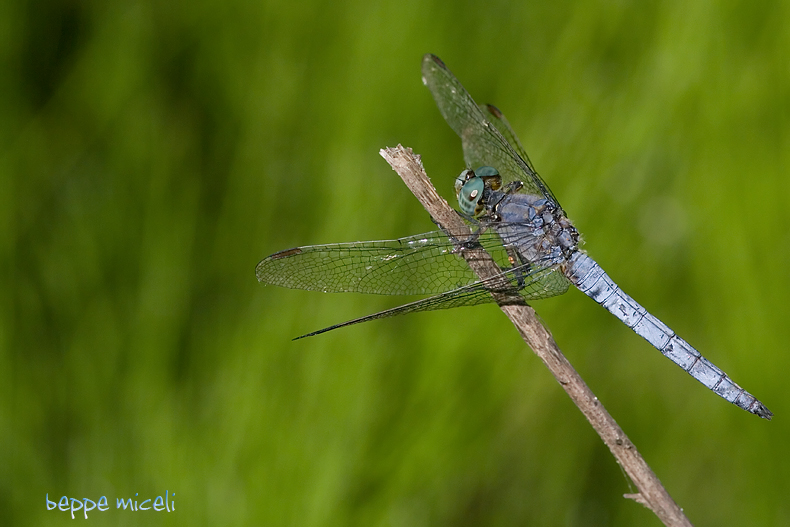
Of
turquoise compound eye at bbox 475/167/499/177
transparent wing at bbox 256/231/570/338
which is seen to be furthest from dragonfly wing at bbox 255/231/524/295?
turquoise compound eye at bbox 475/167/499/177

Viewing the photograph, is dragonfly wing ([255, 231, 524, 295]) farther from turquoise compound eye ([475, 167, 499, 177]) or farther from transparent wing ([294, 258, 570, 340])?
turquoise compound eye ([475, 167, 499, 177])

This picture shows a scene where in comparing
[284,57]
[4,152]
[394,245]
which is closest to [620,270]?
[394,245]

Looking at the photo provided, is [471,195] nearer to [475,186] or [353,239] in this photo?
[475,186]

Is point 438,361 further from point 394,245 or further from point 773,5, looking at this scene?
point 773,5

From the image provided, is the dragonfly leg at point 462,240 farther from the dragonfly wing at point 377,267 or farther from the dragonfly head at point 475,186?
the dragonfly head at point 475,186

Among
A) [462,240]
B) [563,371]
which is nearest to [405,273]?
[462,240]

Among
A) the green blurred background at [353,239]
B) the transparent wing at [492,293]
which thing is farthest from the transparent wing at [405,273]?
the green blurred background at [353,239]
